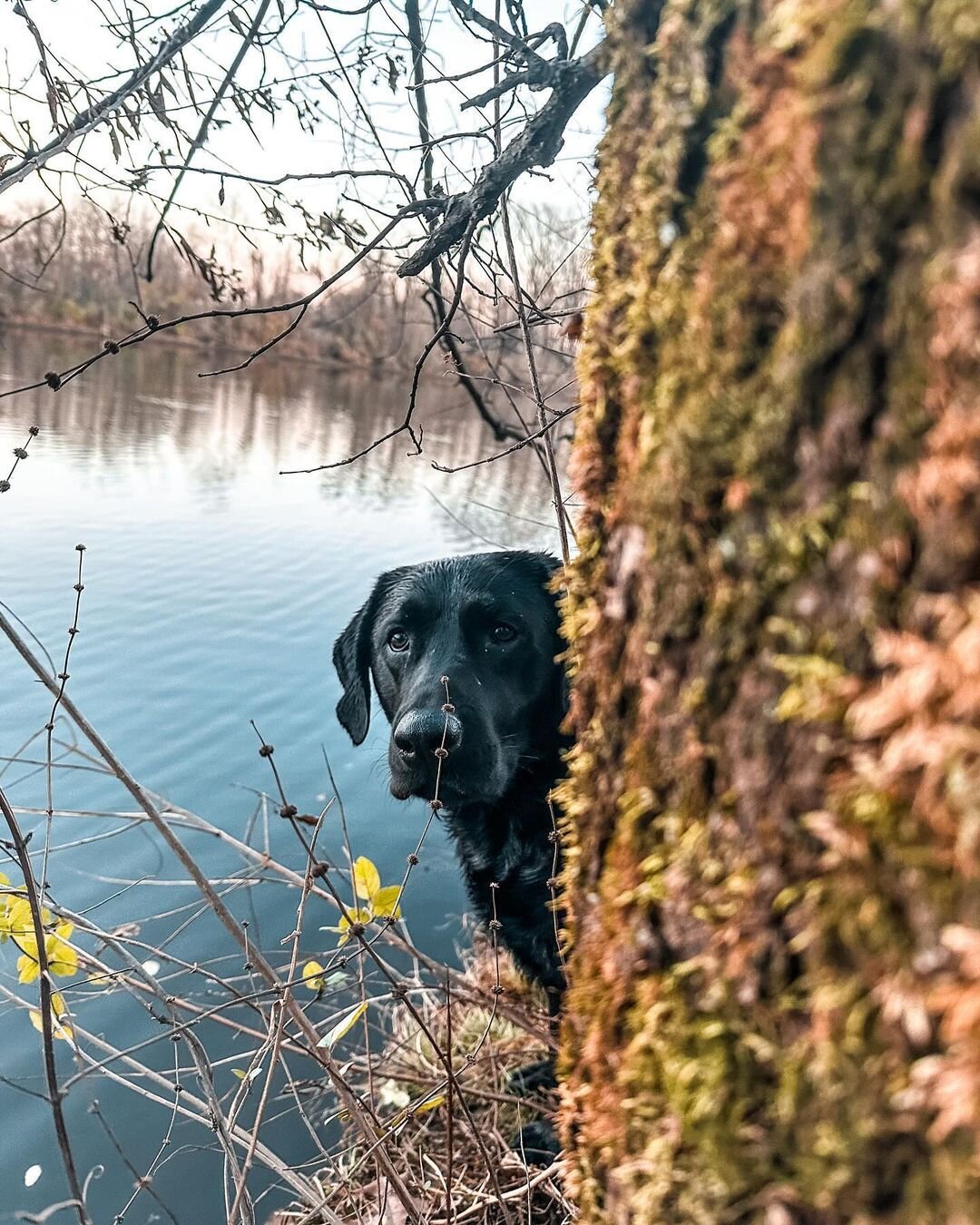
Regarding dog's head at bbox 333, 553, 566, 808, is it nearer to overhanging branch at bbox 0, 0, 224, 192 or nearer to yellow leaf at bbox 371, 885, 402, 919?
yellow leaf at bbox 371, 885, 402, 919

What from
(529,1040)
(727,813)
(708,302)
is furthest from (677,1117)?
(529,1040)

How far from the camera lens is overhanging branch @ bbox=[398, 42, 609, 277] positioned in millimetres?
2094

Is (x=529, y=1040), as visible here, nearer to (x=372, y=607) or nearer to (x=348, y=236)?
(x=372, y=607)

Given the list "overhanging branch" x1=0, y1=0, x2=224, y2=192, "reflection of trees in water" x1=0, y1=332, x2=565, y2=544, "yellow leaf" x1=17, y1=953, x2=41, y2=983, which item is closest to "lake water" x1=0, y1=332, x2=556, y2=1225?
"reflection of trees in water" x1=0, y1=332, x2=565, y2=544

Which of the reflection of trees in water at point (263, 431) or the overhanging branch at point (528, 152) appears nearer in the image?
the overhanging branch at point (528, 152)

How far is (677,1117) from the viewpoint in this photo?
684mm

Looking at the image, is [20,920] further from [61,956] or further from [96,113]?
[96,113]

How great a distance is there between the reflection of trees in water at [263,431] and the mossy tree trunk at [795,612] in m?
10.7

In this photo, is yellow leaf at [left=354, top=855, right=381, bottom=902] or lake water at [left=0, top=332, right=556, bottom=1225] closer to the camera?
yellow leaf at [left=354, top=855, right=381, bottom=902]

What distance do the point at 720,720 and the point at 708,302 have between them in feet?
1.17

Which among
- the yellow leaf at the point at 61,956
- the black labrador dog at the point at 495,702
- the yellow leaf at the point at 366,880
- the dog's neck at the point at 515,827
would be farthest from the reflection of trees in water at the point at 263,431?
the yellow leaf at the point at 61,956

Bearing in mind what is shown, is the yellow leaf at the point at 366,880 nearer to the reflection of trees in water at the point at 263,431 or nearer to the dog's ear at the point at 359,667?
the dog's ear at the point at 359,667

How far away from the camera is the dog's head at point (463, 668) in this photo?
10.2ft

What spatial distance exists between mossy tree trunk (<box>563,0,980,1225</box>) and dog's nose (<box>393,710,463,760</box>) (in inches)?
84.8
